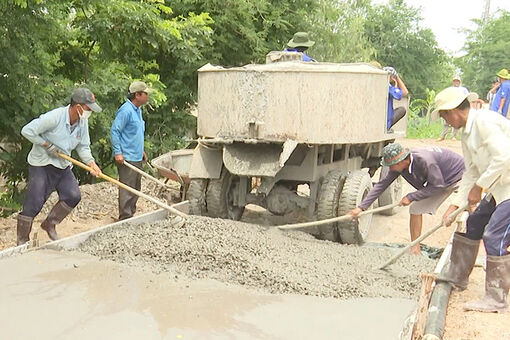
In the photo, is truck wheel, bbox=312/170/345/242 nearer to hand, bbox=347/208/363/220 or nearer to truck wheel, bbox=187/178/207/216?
hand, bbox=347/208/363/220

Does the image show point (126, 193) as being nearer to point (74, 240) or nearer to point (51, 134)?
point (51, 134)

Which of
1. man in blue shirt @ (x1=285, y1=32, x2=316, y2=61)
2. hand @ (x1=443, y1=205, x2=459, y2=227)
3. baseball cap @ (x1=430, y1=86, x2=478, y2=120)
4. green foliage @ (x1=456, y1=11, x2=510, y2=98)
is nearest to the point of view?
baseball cap @ (x1=430, y1=86, x2=478, y2=120)

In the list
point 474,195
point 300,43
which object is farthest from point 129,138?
point 474,195

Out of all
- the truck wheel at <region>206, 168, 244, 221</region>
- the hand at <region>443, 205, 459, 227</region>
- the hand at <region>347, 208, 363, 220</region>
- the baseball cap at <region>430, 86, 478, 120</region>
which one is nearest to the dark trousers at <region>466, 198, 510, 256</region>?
the hand at <region>443, 205, 459, 227</region>

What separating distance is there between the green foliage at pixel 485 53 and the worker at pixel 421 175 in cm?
2705

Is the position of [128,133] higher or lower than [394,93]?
lower

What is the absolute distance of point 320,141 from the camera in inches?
229

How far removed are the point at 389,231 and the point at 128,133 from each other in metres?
3.51

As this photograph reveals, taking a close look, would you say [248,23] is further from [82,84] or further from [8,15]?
[8,15]

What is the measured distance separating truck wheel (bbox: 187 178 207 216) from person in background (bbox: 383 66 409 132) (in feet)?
8.08

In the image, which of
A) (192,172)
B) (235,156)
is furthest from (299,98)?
(192,172)

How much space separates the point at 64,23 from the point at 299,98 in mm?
3821

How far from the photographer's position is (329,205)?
19.9ft

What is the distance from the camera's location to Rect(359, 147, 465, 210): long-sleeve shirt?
562cm
